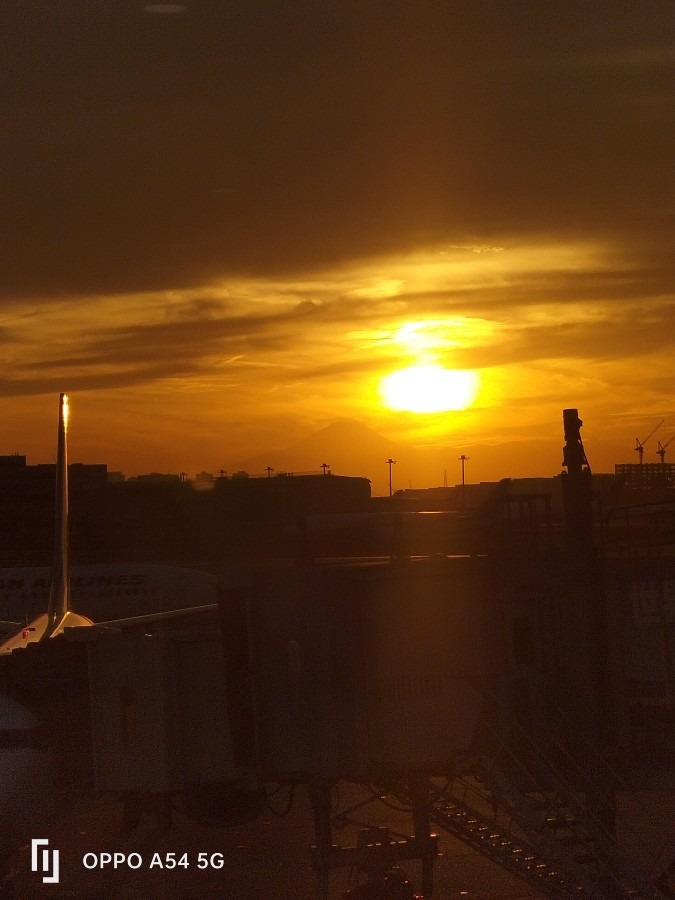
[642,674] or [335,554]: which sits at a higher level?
[335,554]

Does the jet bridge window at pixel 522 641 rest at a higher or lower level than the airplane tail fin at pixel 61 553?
lower

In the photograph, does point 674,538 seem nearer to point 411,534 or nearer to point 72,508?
point 411,534

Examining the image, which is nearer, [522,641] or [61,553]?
[522,641]

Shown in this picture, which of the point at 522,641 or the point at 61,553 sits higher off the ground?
the point at 61,553

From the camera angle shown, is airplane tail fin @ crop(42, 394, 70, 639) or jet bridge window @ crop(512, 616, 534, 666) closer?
jet bridge window @ crop(512, 616, 534, 666)

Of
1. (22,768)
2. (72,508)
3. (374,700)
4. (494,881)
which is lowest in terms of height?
(494,881)

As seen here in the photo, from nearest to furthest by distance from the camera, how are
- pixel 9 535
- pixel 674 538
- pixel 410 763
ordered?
pixel 410 763 < pixel 674 538 < pixel 9 535

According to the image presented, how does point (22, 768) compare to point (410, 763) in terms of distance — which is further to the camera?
point (22, 768)

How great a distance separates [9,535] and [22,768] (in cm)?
11020

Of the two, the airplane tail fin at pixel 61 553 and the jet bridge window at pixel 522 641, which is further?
the airplane tail fin at pixel 61 553

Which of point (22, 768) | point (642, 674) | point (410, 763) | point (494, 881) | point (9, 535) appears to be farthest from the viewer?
point (9, 535)

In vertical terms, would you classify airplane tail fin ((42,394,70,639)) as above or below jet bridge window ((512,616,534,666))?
above

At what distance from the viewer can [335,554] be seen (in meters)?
25.5

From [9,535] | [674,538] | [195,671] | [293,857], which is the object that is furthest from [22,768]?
[9,535]
